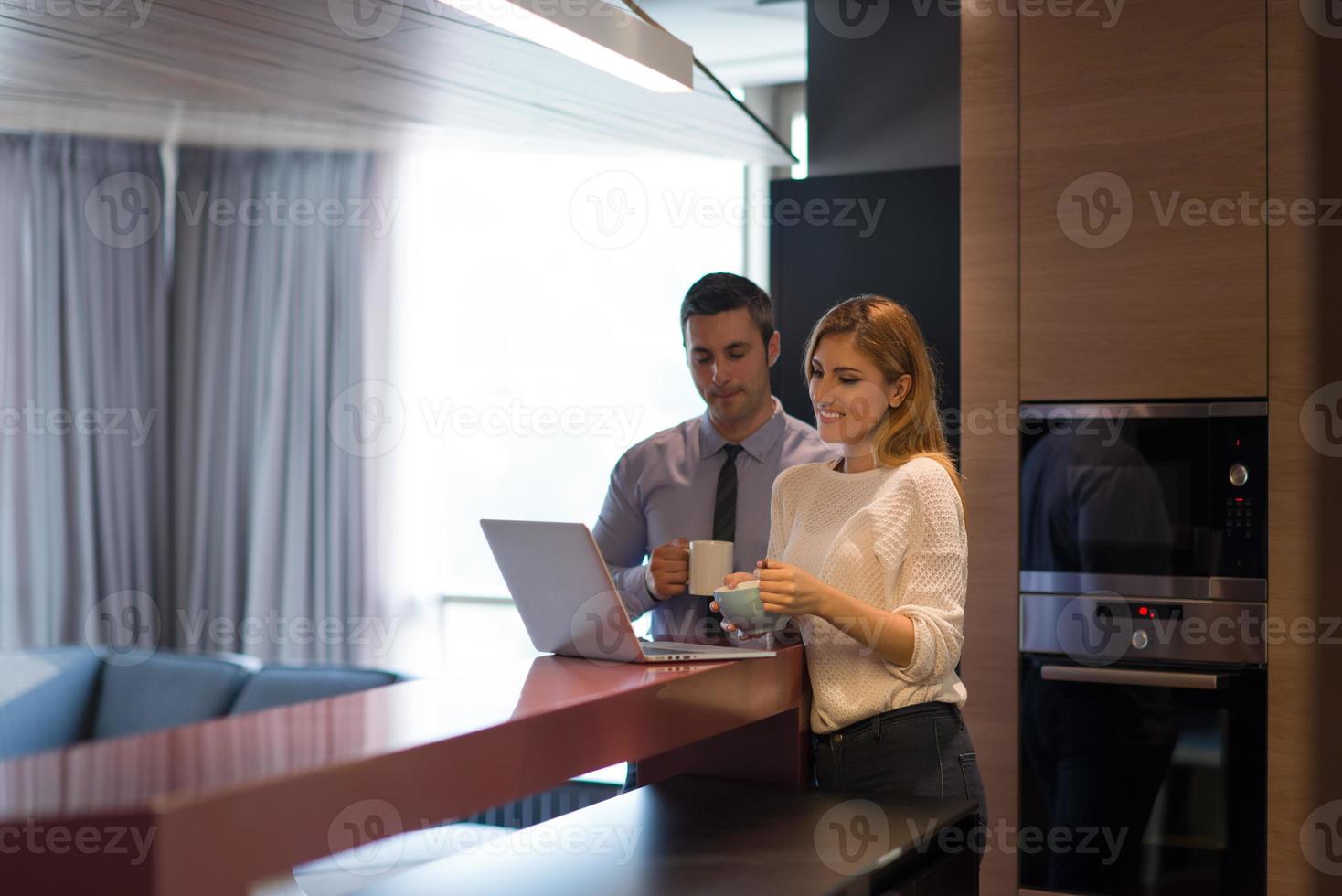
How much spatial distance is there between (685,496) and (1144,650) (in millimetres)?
1024

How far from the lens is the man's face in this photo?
2566 millimetres

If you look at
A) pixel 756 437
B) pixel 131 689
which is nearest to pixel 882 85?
pixel 756 437

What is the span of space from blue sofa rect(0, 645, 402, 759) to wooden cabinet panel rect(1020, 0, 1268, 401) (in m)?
2.05

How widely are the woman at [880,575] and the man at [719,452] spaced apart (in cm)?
59

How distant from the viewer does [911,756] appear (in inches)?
71.1

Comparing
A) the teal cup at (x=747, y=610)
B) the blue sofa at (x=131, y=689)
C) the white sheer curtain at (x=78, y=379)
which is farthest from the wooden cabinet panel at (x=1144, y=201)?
the white sheer curtain at (x=78, y=379)

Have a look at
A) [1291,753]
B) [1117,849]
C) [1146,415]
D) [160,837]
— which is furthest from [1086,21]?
[160,837]

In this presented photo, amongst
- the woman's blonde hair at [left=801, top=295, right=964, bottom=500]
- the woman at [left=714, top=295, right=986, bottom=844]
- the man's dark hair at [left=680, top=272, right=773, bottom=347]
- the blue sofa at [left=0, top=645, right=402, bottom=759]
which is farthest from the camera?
the blue sofa at [left=0, top=645, right=402, bottom=759]

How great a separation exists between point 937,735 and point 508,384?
3.18 metres

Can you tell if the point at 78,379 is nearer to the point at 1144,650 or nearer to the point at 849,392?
the point at 849,392

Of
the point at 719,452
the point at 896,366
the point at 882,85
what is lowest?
the point at 719,452

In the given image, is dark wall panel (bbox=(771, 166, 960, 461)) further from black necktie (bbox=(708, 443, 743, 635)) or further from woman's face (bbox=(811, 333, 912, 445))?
woman's face (bbox=(811, 333, 912, 445))

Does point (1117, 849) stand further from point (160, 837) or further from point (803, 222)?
point (160, 837)

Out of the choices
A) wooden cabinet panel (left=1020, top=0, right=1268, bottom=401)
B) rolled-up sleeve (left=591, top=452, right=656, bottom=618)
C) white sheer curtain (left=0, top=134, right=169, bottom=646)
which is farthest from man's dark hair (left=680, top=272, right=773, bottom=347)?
white sheer curtain (left=0, top=134, right=169, bottom=646)
